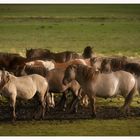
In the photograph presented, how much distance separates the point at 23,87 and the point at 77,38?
2668 centimetres

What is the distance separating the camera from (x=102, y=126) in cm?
1185

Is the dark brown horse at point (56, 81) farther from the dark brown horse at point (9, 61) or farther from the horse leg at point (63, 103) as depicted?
the dark brown horse at point (9, 61)

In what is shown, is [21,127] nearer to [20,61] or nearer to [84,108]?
[84,108]

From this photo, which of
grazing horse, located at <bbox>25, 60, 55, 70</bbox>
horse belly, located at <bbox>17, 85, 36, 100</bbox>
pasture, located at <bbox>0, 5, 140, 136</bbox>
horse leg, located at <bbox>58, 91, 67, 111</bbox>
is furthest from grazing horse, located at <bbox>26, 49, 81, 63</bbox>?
horse belly, located at <bbox>17, 85, 36, 100</bbox>

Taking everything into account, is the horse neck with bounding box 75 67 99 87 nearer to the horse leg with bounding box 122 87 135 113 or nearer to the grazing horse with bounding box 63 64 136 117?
the grazing horse with bounding box 63 64 136 117

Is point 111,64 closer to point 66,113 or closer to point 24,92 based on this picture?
point 66,113

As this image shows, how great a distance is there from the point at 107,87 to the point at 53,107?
6.56ft

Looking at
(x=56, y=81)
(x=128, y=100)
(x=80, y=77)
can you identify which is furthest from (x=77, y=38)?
(x=80, y=77)

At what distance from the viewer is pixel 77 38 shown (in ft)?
127

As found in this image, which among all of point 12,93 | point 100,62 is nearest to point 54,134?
point 12,93

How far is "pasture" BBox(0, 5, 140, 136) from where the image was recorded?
11.7 metres

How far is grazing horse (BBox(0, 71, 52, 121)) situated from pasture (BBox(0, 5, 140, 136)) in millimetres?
555

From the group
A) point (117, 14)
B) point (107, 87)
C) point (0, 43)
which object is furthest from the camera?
point (117, 14)

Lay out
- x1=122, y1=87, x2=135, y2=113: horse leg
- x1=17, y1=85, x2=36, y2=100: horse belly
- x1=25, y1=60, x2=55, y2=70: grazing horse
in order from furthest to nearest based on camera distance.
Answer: x1=25, y1=60, x2=55, y2=70: grazing horse → x1=122, y1=87, x2=135, y2=113: horse leg → x1=17, y1=85, x2=36, y2=100: horse belly
